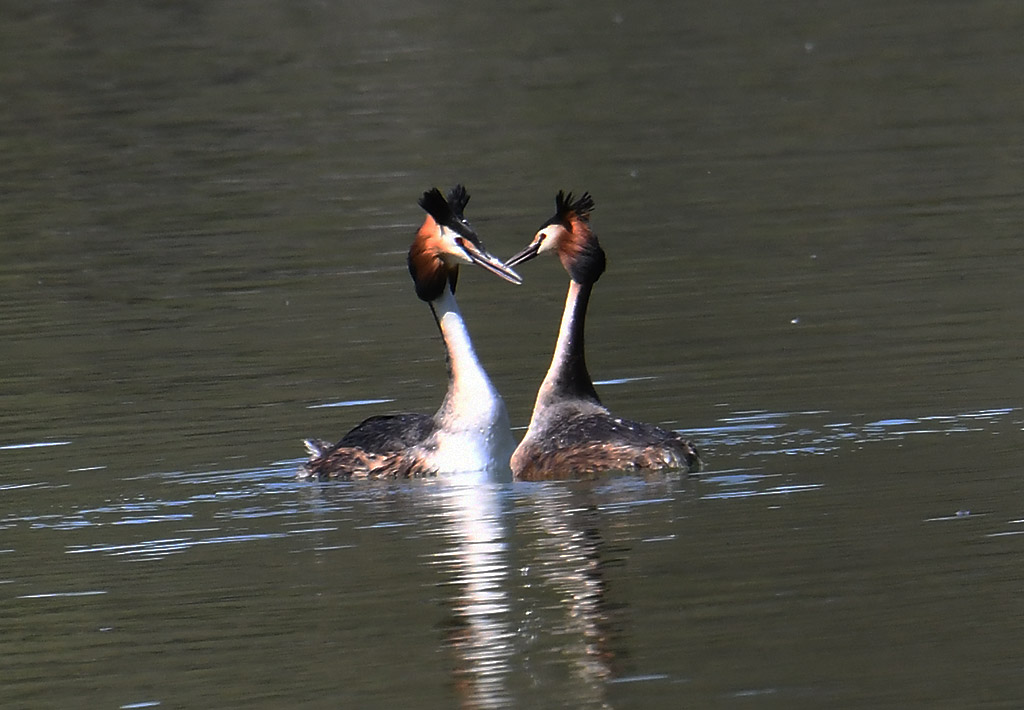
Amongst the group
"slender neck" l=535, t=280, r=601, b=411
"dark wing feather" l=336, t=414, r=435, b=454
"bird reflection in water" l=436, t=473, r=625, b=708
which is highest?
"slender neck" l=535, t=280, r=601, b=411

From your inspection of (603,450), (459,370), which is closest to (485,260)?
(459,370)

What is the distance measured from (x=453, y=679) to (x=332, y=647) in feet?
2.74

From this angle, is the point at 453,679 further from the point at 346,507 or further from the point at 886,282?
the point at 886,282

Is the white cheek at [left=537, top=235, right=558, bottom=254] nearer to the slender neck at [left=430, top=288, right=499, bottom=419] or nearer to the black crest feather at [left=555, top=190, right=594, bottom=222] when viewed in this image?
the black crest feather at [left=555, top=190, right=594, bottom=222]

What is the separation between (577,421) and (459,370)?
89cm

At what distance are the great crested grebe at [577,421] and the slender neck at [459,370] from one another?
→ 0.38 meters

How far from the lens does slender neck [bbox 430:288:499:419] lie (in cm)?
1373

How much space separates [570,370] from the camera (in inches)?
555

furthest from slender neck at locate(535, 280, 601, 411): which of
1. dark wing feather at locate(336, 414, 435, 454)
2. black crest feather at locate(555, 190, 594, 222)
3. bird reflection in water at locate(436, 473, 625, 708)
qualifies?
bird reflection in water at locate(436, 473, 625, 708)

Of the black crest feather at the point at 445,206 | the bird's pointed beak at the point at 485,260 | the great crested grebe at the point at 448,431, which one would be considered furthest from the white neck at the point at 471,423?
the black crest feather at the point at 445,206

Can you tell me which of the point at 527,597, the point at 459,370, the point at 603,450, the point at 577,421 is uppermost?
the point at 459,370

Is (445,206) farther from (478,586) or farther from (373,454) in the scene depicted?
(478,586)

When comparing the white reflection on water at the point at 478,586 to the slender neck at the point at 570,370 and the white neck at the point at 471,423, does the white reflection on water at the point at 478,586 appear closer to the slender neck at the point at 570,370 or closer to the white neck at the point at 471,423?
the white neck at the point at 471,423

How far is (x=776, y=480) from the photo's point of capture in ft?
40.6
